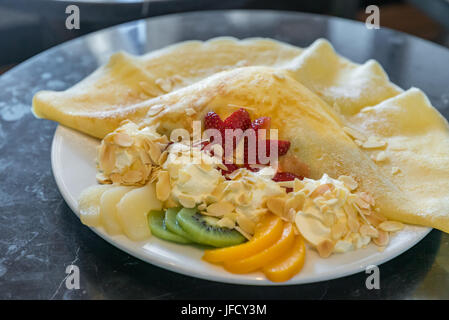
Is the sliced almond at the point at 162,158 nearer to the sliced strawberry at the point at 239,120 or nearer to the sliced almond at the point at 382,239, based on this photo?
the sliced strawberry at the point at 239,120

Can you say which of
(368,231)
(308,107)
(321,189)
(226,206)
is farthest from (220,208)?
(308,107)

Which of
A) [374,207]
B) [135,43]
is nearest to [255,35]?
[135,43]

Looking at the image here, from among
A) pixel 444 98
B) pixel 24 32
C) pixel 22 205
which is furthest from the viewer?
pixel 24 32

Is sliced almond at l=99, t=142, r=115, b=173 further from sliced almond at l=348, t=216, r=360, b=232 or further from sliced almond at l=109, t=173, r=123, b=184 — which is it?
sliced almond at l=348, t=216, r=360, b=232
